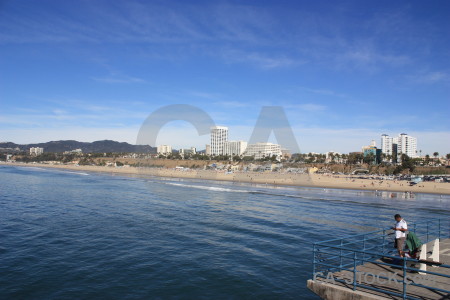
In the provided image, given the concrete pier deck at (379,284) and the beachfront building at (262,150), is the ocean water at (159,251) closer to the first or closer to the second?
the concrete pier deck at (379,284)

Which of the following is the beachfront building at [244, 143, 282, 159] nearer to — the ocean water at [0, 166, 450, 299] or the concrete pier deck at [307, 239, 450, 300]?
the ocean water at [0, 166, 450, 299]

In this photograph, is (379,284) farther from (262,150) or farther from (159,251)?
(262,150)

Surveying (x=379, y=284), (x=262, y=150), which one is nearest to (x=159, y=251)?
(x=379, y=284)

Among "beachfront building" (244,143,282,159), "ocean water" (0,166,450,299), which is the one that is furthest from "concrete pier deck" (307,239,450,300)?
"beachfront building" (244,143,282,159)

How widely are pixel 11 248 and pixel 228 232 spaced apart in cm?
1354

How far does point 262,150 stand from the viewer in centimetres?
18912

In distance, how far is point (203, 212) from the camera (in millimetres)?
31375

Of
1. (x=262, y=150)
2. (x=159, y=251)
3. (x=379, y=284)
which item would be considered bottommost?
(x=159, y=251)

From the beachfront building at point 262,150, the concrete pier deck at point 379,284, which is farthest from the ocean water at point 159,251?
the beachfront building at point 262,150

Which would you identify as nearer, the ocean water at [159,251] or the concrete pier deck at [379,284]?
the concrete pier deck at [379,284]

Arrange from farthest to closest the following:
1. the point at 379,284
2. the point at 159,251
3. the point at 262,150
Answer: the point at 262,150, the point at 159,251, the point at 379,284

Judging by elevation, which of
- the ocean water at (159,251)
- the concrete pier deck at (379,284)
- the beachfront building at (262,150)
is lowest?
the ocean water at (159,251)

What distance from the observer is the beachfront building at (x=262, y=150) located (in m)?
183

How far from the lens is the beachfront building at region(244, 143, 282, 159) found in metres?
183
